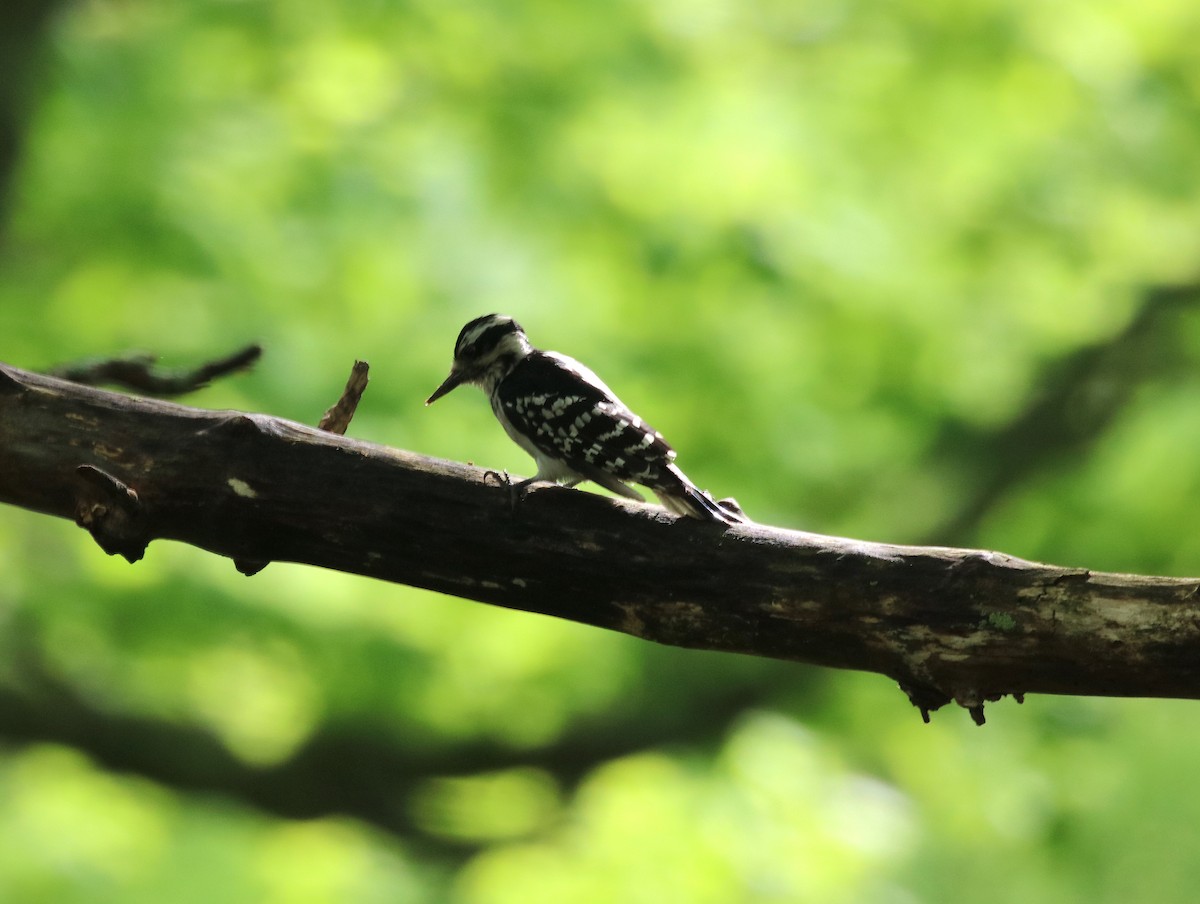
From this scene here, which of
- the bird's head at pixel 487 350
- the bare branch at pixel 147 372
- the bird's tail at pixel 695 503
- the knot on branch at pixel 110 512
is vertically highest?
the bird's head at pixel 487 350

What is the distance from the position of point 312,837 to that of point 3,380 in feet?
12.5

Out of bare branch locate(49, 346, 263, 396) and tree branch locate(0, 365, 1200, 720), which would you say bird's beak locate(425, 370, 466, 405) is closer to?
bare branch locate(49, 346, 263, 396)

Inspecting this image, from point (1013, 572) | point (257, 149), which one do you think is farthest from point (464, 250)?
point (1013, 572)

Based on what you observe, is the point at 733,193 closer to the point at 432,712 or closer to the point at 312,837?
the point at 432,712

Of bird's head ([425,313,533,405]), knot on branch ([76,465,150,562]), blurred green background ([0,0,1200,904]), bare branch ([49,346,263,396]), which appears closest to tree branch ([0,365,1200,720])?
knot on branch ([76,465,150,562])

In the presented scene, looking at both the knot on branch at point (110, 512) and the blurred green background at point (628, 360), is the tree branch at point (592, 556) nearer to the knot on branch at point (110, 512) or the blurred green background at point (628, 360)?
the knot on branch at point (110, 512)

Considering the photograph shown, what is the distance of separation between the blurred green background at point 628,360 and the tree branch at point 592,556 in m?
2.45

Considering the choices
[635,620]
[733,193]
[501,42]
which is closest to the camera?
[635,620]

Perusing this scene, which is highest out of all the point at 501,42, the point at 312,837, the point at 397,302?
the point at 501,42

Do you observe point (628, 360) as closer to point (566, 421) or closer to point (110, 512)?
point (566, 421)

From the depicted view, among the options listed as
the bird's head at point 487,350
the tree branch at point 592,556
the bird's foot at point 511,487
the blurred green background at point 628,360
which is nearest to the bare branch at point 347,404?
the tree branch at point 592,556

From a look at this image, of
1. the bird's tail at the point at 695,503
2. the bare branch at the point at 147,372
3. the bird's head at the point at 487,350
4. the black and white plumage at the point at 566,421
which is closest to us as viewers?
the bird's tail at the point at 695,503

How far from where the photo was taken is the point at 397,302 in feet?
18.0

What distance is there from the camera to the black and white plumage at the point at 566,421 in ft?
9.66
